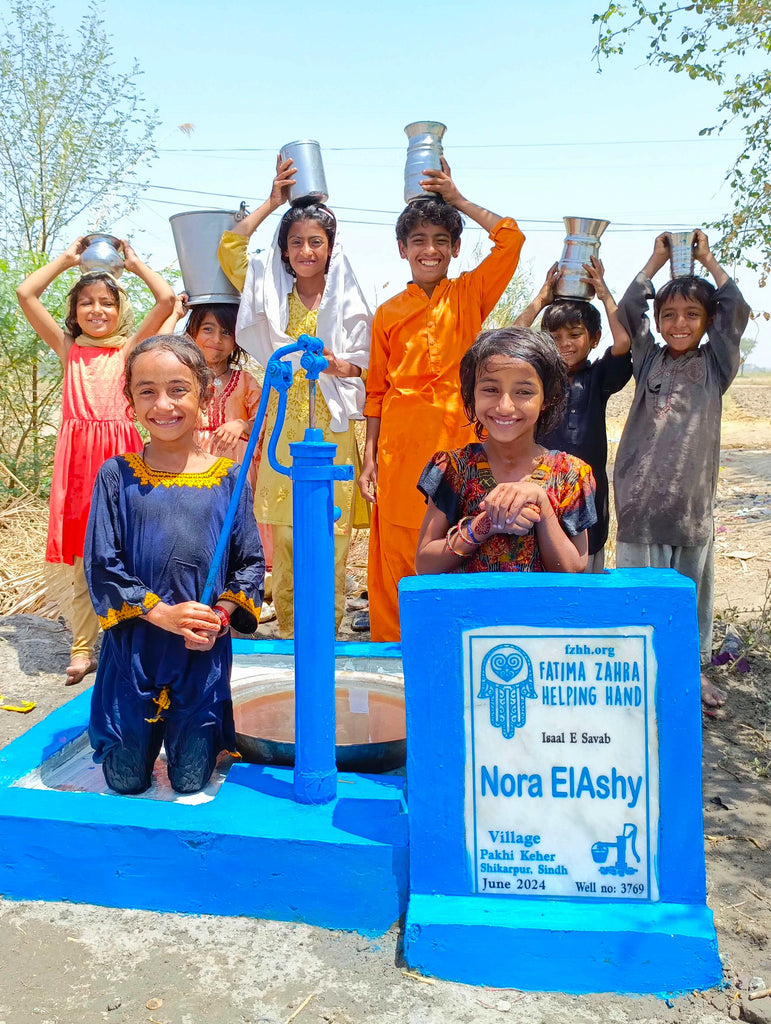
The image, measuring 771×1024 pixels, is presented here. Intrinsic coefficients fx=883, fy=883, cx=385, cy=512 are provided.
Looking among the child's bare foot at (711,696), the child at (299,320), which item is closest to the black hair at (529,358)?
the child at (299,320)

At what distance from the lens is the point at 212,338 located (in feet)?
13.0

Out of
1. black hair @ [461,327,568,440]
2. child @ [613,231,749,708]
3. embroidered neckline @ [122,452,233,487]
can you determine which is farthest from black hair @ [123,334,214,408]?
child @ [613,231,749,708]

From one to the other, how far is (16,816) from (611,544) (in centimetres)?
471

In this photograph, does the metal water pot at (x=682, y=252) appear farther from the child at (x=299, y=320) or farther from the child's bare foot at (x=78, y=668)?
the child's bare foot at (x=78, y=668)

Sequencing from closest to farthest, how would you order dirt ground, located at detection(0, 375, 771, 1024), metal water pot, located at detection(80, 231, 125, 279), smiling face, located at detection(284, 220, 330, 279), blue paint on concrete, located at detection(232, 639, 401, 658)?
dirt ground, located at detection(0, 375, 771, 1024) → blue paint on concrete, located at detection(232, 639, 401, 658) → smiling face, located at detection(284, 220, 330, 279) → metal water pot, located at detection(80, 231, 125, 279)

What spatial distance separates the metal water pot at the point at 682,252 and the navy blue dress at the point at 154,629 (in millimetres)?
2133

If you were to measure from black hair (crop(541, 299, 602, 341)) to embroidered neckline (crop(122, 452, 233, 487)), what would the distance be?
5.68 feet

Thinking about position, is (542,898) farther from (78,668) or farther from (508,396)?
(78,668)

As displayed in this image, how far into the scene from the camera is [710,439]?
11.2 ft

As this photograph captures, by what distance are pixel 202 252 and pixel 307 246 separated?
57 centimetres

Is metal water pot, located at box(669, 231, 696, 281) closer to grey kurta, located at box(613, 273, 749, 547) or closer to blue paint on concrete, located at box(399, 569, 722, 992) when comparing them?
grey kurta, located at box(613, 273, 749, 547)

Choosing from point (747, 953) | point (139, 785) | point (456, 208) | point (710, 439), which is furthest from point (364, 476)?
point (747, 953)

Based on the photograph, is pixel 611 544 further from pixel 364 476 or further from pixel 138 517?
pixel 138 517

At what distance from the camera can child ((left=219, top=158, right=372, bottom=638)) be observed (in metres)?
3.64
